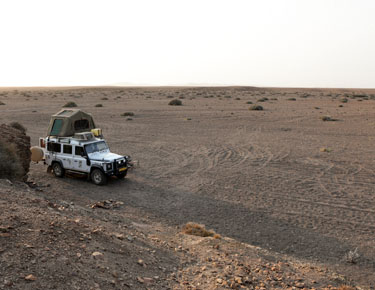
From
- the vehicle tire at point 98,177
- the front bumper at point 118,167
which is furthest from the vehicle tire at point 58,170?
the front bumper at point 118,167

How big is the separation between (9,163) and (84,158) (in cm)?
315

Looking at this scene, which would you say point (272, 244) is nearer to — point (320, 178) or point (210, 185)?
point (210, 185)

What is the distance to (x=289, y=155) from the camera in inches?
832

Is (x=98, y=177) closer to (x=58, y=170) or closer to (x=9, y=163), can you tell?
(x=58, y=170)

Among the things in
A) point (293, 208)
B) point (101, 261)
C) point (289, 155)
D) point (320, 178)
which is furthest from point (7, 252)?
point (289, 155)

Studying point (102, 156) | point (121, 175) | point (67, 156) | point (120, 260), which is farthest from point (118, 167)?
point (120, 260)

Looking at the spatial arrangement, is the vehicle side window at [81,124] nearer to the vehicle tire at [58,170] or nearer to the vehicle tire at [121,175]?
the vehicle tire at [58,170]

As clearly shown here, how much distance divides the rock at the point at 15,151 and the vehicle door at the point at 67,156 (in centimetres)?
165

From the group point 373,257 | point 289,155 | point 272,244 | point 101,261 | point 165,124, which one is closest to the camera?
point 101,261

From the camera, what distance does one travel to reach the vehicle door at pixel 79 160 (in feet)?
50.1

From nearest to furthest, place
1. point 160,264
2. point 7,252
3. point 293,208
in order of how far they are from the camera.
A: point 7,252, point 160,264, point 293,208

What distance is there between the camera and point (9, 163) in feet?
42.2

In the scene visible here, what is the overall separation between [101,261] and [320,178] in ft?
42.4

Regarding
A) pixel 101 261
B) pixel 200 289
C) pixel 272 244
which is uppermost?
pixel 101 261
